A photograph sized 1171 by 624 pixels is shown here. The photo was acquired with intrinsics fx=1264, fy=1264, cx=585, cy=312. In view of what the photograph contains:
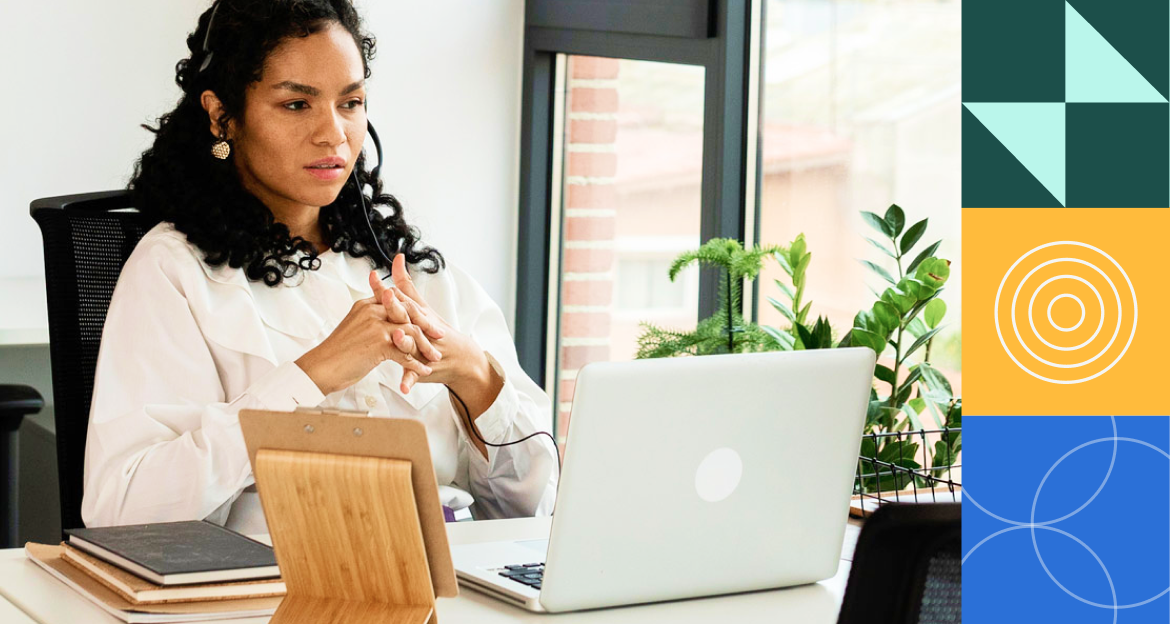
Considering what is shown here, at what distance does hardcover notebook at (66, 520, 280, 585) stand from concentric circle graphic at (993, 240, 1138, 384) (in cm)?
67

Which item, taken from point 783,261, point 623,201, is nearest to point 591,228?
point 623,201

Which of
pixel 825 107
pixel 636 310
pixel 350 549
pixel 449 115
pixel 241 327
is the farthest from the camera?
pixel 449 115

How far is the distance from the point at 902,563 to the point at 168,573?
2.33 feet

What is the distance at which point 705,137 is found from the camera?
263cm

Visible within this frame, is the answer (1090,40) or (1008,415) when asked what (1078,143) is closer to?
(1090,40)

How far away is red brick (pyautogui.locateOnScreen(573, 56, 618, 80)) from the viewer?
3.00 metres

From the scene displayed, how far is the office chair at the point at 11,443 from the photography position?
2320 mm

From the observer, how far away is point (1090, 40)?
34.0 inches

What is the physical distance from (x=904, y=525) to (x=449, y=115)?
8.85 feet

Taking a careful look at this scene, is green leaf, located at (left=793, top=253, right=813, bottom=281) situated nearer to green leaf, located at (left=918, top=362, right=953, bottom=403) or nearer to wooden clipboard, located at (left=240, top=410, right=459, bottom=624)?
green leaf, located at (left=918, top=362, right=953, bottom=403)

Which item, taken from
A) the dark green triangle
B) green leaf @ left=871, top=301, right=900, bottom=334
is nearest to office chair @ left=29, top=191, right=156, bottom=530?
green leaf @ left=871, top=301, right=900, bottom=334

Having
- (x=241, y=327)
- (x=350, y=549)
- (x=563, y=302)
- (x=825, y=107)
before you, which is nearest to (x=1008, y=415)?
(x=350, y=549)

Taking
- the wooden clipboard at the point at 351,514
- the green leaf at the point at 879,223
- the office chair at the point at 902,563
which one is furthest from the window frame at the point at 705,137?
the office chair at the point at 902,563

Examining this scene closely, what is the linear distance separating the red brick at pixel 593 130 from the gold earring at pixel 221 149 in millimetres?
1337
